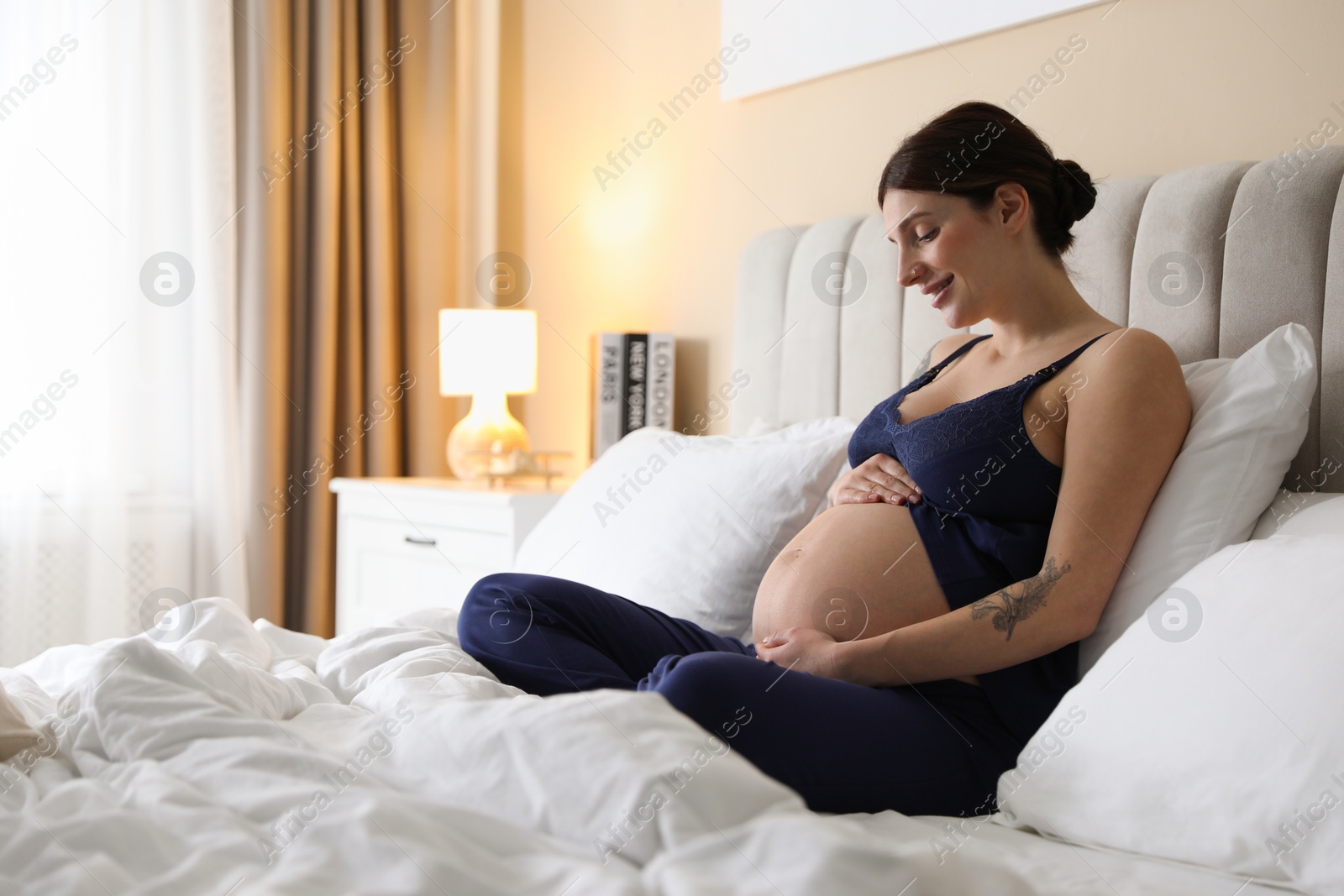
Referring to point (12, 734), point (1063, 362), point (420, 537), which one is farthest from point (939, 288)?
point (420, 537)

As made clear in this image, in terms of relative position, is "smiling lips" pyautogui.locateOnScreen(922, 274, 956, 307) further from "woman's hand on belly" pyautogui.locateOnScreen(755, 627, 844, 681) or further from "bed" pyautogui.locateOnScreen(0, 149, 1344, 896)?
"woman's hand on belly" pyautogui.locateOnScreen(755, 627, 844, 681)

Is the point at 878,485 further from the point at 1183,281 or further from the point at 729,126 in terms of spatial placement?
the point at 729,126

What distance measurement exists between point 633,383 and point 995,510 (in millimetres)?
1397

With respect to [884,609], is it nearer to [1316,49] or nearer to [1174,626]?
[1174,626]

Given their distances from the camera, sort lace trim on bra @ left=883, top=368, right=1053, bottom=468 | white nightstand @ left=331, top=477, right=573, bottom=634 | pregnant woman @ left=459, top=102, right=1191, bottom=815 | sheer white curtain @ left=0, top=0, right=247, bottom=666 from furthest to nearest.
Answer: sheer white curtain @ left=0, top=0, right=247, bottom=666 → white nightstand @ left=331, top=477, right=573, bottom=634 → lace trim on bra @ left=883, top=368, right=1053, bottom=468 → pregnant woman @ left=459, top=102, right=1191, bottom=815

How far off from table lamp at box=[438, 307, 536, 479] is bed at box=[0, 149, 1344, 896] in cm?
120

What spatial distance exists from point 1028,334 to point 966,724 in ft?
1.69

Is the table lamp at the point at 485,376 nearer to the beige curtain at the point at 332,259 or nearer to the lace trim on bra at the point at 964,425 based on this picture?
the beige curtain at the point at 332,259

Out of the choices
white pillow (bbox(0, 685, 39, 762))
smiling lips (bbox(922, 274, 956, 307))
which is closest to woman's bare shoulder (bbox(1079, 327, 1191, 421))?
smiling lips (bbox(922, 274, 956, 307))

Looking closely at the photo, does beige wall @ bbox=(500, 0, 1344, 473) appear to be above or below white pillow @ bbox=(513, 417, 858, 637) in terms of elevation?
above

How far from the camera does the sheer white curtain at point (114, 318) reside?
2352 millimetres

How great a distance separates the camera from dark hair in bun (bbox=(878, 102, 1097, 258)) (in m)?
1.27

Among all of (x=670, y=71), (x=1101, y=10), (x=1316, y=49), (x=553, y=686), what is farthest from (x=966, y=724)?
(x=670, y=71)

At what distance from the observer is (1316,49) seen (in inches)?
55.4
